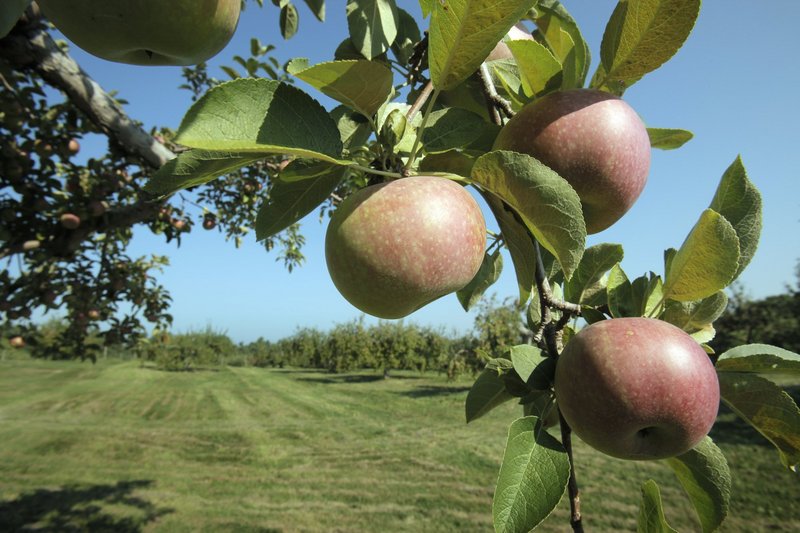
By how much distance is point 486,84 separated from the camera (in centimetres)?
89

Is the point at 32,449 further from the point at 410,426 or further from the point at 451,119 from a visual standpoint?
the point at 451,119

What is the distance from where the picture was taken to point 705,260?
0.79 m

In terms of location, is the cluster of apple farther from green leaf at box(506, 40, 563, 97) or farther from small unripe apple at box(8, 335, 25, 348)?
small unripe apple at box(8, 335, 25, 348)

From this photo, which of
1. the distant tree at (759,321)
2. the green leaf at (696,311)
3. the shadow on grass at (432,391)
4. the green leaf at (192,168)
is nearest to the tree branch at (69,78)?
the green leaf at (192,168)

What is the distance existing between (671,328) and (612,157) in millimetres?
317

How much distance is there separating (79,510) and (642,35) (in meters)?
7.64

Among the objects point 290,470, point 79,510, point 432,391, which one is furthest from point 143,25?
point 432,391

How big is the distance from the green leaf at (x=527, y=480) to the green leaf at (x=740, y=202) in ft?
1.45

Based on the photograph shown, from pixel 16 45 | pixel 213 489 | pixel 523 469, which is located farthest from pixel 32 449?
pixel 523 469

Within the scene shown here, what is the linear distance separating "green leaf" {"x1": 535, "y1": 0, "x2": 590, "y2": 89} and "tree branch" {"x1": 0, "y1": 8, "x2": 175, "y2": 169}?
2.46 meters

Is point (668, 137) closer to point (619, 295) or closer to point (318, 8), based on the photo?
point (619, 295)

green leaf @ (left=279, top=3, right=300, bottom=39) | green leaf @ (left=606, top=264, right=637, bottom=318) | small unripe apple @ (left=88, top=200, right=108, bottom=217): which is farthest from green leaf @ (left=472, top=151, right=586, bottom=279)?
small unripe apple @ (left=88, top=200, right=108, bottom=217)

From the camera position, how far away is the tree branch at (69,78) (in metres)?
2.29

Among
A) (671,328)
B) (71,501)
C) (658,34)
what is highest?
(658,34)
